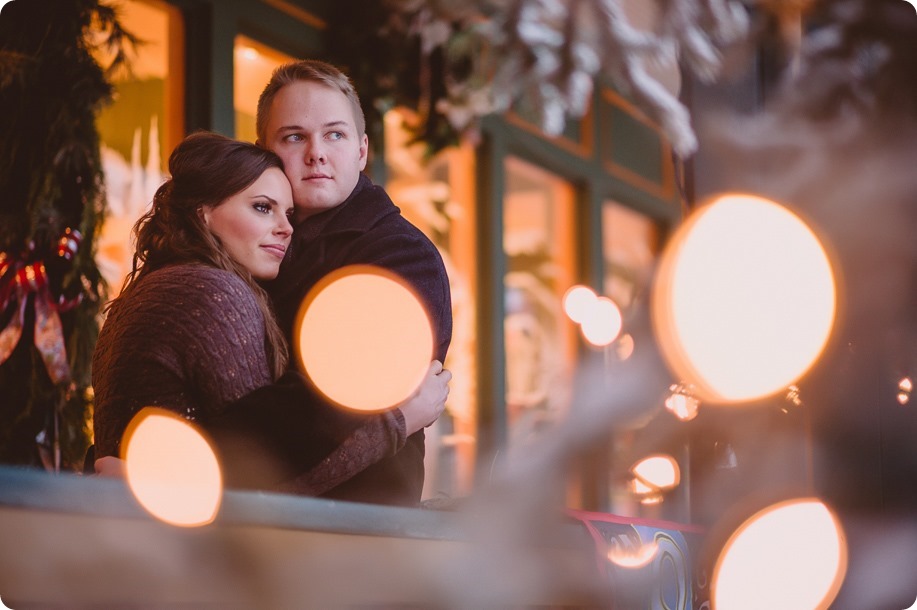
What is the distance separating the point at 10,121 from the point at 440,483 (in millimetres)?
1004

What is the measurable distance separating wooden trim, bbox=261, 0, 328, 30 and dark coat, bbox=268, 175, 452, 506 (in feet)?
6.67

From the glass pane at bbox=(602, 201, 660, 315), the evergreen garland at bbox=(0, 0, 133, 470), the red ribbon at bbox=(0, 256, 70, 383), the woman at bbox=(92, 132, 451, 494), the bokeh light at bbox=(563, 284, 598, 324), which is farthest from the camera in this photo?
the glass pane at bbox=(602, 201, 660, 315)

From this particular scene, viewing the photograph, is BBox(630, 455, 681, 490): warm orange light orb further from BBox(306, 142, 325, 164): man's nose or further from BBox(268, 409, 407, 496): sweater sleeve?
BBox(306, 142, 325, 164): man's nose

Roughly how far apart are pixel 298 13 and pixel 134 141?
957mm

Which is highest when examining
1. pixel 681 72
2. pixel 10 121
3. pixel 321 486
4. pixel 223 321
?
pixel 10 121

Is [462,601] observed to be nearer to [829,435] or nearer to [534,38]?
[829,435]

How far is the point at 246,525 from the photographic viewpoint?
60cm

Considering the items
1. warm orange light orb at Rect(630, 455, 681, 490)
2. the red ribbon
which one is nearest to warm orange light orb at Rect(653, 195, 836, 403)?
warm orange light orb at Rect(630, 455, 681, 490)

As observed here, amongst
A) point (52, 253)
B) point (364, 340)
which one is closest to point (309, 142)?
point (364, 340)

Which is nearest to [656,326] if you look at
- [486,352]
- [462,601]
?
[462,601]

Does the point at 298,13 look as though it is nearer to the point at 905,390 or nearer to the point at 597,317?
the point at 597,317

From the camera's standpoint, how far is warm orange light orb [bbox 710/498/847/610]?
69cm

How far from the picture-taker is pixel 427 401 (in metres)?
0.83

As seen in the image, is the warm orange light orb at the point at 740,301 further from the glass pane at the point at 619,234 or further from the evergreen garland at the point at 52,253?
the glass pane at the point at 619,234
